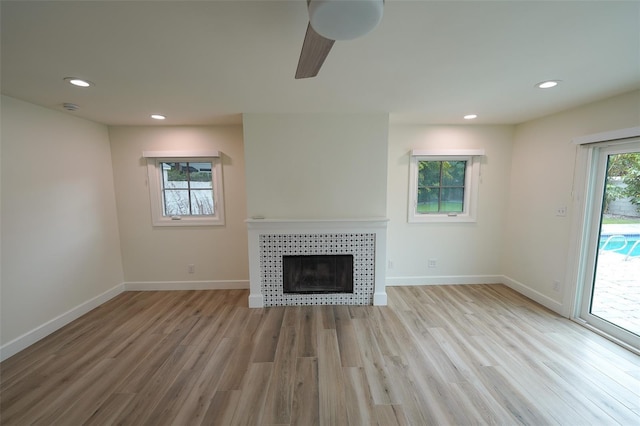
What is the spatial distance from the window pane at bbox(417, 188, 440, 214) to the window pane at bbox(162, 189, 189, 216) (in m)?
3.40

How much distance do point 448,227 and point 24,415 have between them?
441 cm

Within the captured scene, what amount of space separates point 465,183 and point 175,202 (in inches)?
166

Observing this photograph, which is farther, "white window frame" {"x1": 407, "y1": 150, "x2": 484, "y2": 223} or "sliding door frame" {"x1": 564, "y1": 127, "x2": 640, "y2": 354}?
"white window frame" {"x1": 407, "y1": 150, "x2": 484, "y2": 223}

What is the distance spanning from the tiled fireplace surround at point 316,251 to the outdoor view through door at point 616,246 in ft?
6.95

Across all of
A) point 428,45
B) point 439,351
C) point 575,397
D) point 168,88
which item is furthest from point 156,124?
point 575,397

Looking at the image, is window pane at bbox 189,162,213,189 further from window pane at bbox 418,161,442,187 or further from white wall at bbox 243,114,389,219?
window pane at bbox 418,161,442,187

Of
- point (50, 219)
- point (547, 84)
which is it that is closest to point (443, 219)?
point (547, 84)

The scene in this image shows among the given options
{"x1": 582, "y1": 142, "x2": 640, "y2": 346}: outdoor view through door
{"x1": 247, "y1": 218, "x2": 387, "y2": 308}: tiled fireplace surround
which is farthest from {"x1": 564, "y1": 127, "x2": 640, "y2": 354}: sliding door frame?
{"x1": 247, "y1": 218, "x2": 387, "y2": 308}: tiled fireplace surround

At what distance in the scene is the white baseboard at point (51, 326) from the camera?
2.08 meters

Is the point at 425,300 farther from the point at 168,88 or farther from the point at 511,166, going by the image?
the point at 168,88

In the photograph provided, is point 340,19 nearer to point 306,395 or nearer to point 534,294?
point 306,395

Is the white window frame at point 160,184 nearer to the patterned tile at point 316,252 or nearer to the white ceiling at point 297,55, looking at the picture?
the white ceiling at point 297,55

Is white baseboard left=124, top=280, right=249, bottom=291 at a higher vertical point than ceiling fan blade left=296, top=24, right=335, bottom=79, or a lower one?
lower

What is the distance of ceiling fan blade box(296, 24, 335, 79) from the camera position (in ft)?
3.49
